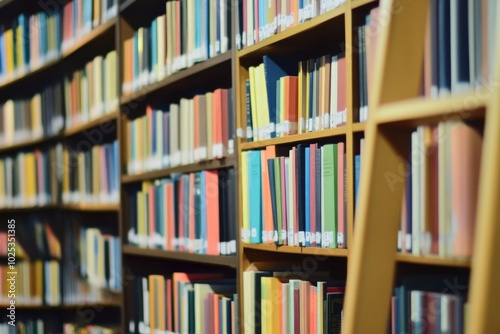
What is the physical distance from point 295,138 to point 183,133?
797 millimetres

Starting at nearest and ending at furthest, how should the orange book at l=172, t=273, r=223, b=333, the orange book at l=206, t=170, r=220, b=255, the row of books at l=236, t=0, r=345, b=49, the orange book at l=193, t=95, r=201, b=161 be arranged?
the row of books at l=236, t=0, r=345, b=49
the orange book at l=206, t=170, r=220, b=255
the orange book at l=193, t=95, r=201, b=161
the orange book at l=172, t=273, r=223, b=333

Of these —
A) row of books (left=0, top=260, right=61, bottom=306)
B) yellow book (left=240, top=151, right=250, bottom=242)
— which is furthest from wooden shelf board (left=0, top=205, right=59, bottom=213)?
yellow book (left=240, top=151, right=250, bottom=242)

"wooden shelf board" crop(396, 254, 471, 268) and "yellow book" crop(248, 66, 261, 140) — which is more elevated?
"yellow book" crop(248, 66, 261, 140)

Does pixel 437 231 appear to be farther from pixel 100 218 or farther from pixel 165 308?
pixel 100 218

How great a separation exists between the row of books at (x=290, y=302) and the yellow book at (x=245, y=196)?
0.11 metres

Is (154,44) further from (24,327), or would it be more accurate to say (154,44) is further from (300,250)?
(24,327)

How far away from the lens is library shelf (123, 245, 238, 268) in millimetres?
2386

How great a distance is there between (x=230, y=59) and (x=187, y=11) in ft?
1.34

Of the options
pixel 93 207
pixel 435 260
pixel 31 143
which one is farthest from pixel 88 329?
pixel 435 260

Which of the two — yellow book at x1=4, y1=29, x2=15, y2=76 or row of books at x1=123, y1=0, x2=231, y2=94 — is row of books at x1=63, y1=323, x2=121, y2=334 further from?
yellow book at x1=4, y1=29, x2=15, y2=76

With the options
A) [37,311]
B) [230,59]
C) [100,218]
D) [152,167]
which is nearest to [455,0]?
[230,59]

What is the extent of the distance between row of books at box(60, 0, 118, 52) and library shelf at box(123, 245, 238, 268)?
3.27ft

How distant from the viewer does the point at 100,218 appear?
4.00 metres

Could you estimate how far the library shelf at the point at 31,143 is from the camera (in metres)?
3.89
